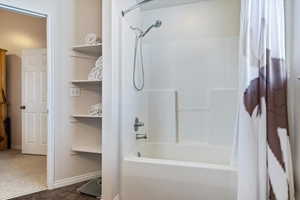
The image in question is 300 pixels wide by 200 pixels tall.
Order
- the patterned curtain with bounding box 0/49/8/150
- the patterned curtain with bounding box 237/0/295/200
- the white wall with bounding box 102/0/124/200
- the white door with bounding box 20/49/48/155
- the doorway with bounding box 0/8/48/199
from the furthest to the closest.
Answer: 1. the patterned curtain with bounding box 0/49/8/150
2. the white door with bounding box 20/49/48/155
3. the doorway with bounding box 0/8/48/199
4. the white wall with bounding box 102/0/124/200
5. the patterned curtain with bounding box 237/0/295/200

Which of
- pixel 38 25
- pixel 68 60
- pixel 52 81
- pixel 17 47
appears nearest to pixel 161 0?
pixel 68 60

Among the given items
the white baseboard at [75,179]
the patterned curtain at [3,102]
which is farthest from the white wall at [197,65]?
the patterned curtain at [3,102]

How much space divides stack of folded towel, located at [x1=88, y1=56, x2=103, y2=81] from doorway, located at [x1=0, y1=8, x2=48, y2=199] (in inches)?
58.3

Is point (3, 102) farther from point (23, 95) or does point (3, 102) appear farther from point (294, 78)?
point (294, 78)

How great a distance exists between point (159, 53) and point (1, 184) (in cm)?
254

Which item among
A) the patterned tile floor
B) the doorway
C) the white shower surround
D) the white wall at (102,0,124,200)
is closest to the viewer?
the white wall at (102,0,124,200)

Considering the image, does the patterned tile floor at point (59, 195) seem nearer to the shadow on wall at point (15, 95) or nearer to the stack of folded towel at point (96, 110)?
the stack of folded towel at point (96, 110)

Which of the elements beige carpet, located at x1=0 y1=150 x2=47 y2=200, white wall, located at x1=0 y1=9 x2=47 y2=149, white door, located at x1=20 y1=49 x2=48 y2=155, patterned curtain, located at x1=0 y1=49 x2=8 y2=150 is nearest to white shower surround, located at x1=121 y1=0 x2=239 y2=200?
beige carpet, located at x1=0 y1=150 x2=47 y2=200

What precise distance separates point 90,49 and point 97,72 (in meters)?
0.34

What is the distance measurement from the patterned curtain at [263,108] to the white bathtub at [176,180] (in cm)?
20

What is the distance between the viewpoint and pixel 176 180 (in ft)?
7.76

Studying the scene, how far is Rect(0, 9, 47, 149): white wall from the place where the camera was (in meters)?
5.94

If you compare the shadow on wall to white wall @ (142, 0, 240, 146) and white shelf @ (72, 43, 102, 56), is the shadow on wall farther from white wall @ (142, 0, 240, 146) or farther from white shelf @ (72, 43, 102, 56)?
white wall @ (142, 0, 240, 146)

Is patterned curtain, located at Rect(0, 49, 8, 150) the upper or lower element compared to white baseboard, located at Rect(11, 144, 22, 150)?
upper
